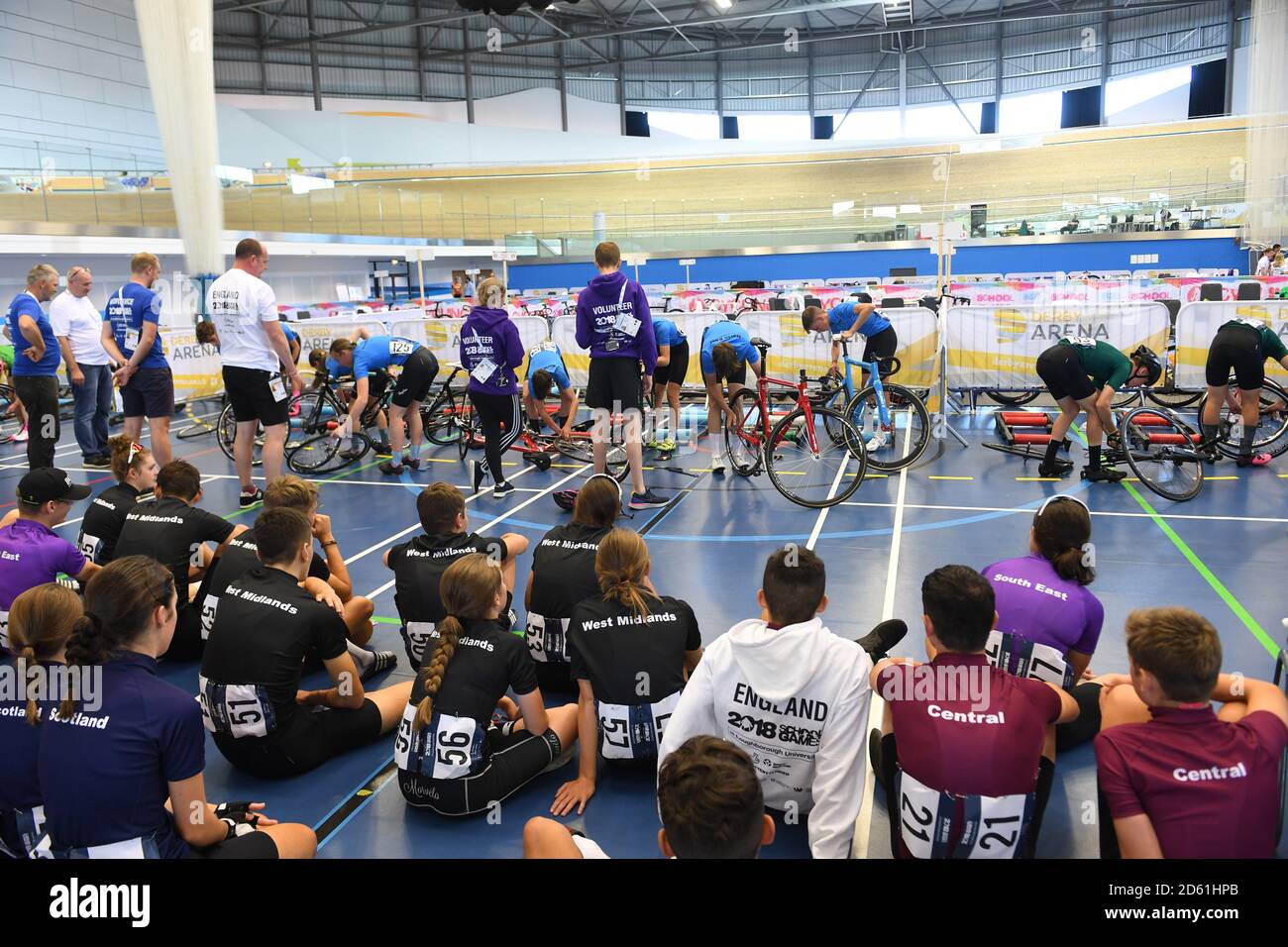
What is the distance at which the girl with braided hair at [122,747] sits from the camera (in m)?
2.10

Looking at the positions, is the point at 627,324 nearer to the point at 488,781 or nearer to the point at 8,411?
the point at 488,781

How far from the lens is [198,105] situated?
35.7ft

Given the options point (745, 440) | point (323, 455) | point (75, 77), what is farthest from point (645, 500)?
point (75, 77)

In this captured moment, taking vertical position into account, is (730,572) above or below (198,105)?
below

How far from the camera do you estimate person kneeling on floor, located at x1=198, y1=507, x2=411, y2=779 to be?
2.91 meters

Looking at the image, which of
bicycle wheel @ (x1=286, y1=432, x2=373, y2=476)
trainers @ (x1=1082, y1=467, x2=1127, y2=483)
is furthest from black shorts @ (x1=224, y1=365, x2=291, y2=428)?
trainers @ (x1=1082, y1=467, x2=1127, y2=483)

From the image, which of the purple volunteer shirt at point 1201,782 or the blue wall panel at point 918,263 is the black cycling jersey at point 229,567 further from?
the blue wall panel at point 918,263

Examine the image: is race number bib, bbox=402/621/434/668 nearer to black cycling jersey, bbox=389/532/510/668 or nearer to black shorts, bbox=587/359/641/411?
black cycling jersey, bbox=389/532/510/668

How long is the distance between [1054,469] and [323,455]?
22.1 feet

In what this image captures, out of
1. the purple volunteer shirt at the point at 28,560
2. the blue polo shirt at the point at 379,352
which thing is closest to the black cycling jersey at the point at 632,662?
the purple volunteer shirt at the point at 28,560

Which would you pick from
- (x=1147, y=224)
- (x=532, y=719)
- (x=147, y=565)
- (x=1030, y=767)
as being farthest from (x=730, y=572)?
(x=1147, y=224)

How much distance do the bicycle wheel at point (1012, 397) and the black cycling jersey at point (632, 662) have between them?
7.83 metres
